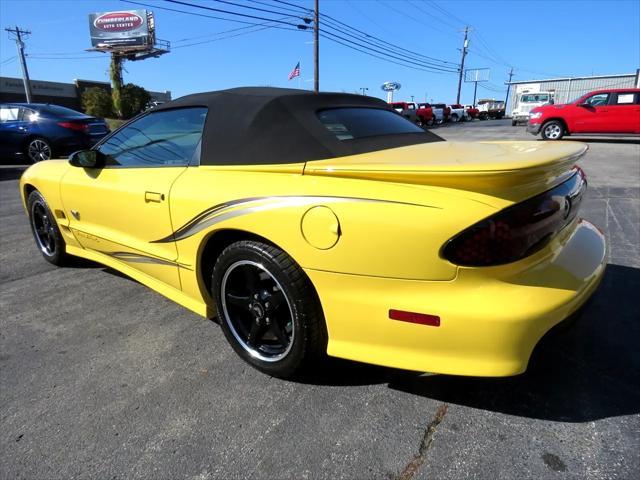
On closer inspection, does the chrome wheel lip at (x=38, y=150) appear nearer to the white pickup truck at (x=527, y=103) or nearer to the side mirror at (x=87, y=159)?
the side mirror at (x=87, y=159)

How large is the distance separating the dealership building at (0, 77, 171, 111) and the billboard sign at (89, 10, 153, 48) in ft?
18.0

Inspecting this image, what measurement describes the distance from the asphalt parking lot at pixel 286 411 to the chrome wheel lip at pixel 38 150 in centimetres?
849

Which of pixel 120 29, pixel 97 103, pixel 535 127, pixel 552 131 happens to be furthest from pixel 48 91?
pixel 552 131

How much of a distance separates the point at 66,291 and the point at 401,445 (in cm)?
280

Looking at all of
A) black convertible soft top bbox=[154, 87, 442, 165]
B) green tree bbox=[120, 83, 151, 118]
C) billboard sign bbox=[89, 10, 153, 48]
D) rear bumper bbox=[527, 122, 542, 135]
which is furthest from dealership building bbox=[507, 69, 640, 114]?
black convertible soft top bbox=[154, 87, 442, 165]

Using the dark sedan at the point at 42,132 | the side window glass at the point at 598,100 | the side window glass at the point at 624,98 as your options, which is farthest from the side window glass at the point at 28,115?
the side window glass at the point at 624,98

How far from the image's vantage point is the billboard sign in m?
49.4

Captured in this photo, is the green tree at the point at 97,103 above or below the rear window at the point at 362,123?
above

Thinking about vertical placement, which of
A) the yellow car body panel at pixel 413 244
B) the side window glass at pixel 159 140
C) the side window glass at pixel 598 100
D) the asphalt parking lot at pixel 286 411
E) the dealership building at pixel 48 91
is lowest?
the asphalt parking lot at pixel 286 411

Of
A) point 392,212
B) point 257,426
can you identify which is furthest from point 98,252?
point 392,212

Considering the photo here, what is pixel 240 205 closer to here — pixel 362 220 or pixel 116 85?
pixel 362 220

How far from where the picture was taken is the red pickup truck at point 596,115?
13086 millimetres

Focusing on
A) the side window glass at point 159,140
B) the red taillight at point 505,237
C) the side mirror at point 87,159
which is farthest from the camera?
the side mirror at point 87,159

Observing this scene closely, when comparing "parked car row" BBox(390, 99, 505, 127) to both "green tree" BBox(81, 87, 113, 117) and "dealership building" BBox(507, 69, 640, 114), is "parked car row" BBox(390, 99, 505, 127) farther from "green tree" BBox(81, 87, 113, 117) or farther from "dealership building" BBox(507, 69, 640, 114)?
"green tree" BBox(81, 87, 113, 117)
